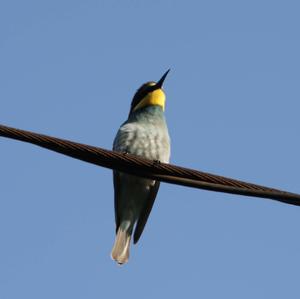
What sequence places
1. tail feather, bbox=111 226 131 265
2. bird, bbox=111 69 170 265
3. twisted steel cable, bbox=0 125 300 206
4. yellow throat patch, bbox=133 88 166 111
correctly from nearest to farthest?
twisted steel cable, bbox=0 125 300 206 → tail feather, bbox=111 226 131 265 → bird, bbox=111 69 170 265 → yellow throat patch, bbox=133 88 166 111

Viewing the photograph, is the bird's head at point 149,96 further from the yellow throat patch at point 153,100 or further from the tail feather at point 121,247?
the tail feather at point 121,247

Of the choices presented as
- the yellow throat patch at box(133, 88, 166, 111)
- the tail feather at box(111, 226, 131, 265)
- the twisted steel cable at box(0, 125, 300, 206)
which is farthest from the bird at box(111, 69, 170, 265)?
the twisted steel cable at box(0, 125, 300, 206)

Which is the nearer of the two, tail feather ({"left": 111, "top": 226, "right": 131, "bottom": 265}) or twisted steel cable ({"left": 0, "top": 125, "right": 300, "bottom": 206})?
twisted steel cable ({"left": 0, "top": 125, "right": 300, "bottom": 206})

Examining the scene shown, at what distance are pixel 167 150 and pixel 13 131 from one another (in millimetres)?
3617

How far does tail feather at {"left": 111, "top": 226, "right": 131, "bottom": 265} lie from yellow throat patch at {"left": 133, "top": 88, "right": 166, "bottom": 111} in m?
1.53

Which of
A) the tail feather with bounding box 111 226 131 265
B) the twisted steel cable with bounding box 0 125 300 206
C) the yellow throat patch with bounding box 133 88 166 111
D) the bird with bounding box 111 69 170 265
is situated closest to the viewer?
the twisted steel cable with bounding box 0 125 300 206

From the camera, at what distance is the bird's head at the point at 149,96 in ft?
25.2

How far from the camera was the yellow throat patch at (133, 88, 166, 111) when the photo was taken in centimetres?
765

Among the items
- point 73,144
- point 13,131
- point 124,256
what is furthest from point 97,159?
point 124,256

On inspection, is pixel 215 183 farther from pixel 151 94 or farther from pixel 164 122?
pixel 151 94

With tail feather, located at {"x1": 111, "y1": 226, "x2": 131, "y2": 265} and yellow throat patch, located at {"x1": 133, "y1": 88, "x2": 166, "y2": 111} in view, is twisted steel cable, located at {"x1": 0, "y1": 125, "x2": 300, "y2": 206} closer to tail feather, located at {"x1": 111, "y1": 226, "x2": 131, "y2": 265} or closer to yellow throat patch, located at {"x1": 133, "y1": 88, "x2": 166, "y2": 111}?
tail feather, located at {"x1": 111, "y1": 226, "x2": 131, "y2": 265}

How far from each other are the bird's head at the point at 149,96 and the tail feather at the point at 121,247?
1.55m

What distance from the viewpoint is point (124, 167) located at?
3.62 m

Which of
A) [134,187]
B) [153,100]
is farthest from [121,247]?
[153,100]
